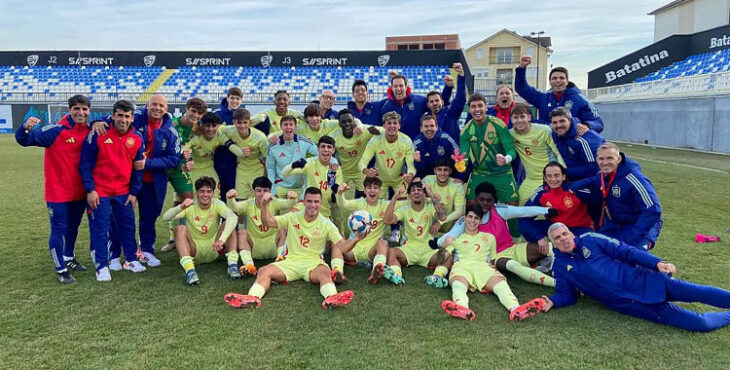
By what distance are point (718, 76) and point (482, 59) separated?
41.8 meters

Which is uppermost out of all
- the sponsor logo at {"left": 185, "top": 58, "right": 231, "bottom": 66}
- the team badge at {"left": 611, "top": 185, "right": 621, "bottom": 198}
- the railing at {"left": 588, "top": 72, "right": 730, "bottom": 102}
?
the sponsor logo at {"left": 185, "top": 58, "right": 231, "bottom": 66}

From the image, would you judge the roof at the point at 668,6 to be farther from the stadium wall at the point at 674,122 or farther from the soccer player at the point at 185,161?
the soccer player at the point at 185,161

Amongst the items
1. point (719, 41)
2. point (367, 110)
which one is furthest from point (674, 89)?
point (367, 110)

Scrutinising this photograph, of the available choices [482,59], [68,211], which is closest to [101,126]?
[68,211]

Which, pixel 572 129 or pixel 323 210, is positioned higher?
pixel 572 129

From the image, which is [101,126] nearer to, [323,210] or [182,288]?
[182,288]

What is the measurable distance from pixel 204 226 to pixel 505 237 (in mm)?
3296

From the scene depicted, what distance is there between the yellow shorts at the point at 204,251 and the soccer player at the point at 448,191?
2472 mm

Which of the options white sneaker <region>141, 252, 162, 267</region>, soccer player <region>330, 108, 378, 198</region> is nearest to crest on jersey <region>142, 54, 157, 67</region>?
soccer player <region>330, 108, 378, 198</region>

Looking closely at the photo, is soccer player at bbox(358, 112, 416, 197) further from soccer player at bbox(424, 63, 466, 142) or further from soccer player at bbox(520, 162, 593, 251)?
soccer player at bbox(520, 162, 593, 251)

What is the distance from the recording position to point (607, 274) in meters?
4.00

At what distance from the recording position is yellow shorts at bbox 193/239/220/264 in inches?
215

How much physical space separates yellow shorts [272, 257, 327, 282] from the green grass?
0.08 m

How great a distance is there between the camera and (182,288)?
4.78 m
